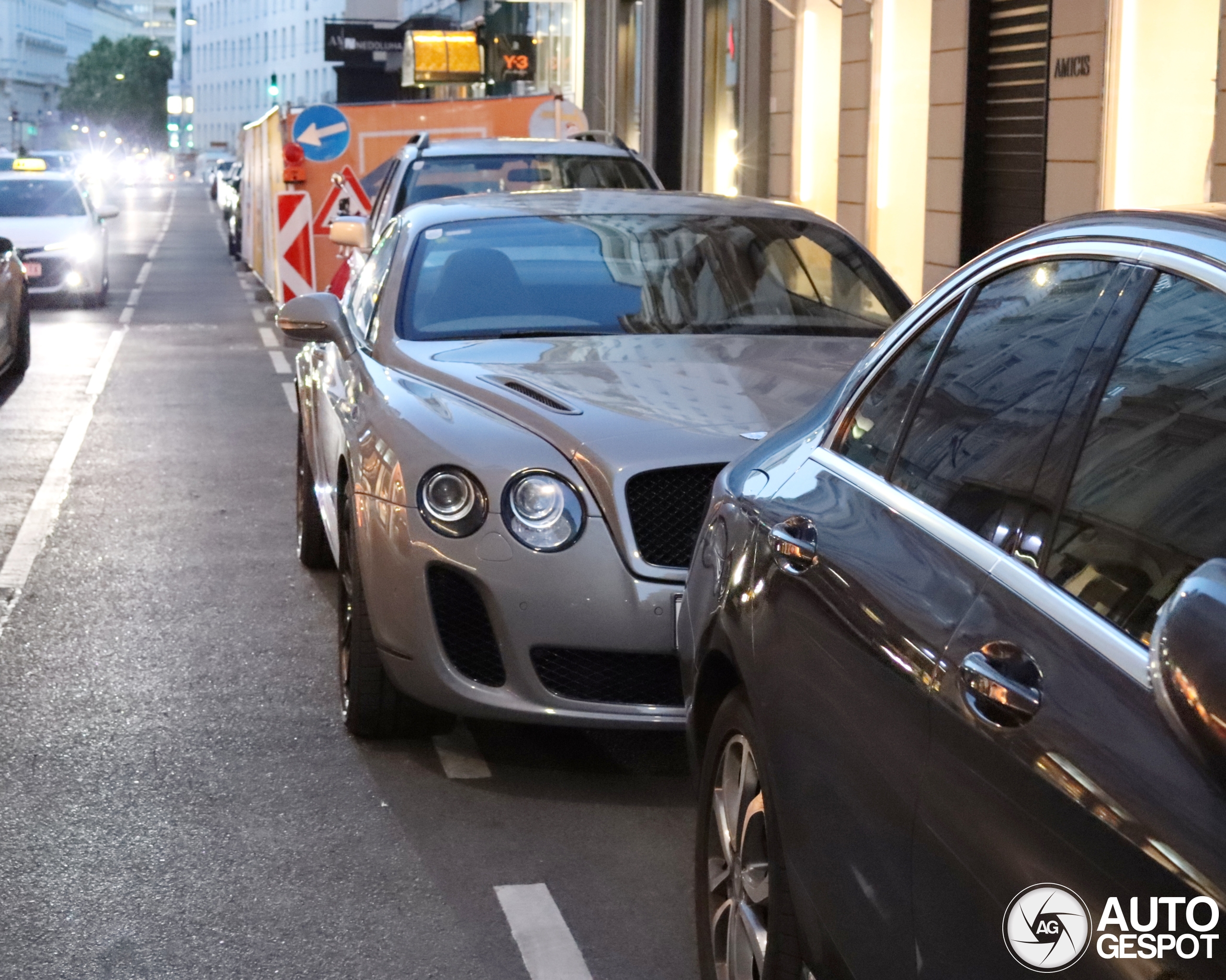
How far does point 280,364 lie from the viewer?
1742 centimetres

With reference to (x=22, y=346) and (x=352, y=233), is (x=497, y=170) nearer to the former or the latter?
(x=352, y=233)

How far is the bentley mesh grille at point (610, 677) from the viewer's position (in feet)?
16.5

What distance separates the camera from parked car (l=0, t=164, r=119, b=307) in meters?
23.8

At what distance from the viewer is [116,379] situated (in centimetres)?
1597

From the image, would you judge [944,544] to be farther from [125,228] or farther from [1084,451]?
[125,228]

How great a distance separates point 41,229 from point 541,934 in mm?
21542

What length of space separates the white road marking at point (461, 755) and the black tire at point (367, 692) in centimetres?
4

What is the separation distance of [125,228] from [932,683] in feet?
168

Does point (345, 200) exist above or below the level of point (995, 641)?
below

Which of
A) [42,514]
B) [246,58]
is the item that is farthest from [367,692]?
[246,58]

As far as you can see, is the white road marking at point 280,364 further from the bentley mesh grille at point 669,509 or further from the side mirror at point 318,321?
the bentley mesh grille at point 669,509

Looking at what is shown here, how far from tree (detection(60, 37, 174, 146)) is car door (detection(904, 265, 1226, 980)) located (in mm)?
201161

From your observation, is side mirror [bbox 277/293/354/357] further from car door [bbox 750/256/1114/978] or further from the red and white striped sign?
the red and white striped sign

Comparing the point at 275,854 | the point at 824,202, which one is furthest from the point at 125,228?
the point at 275,854
